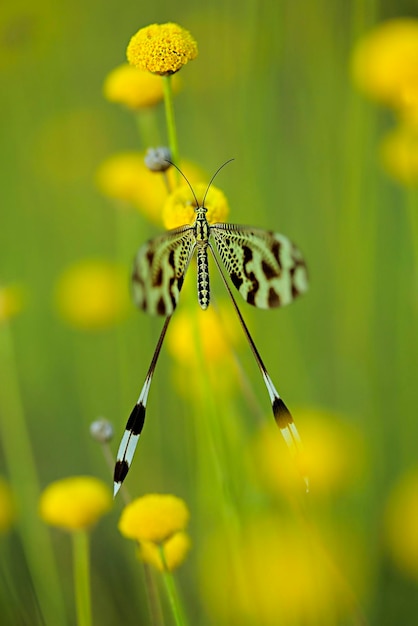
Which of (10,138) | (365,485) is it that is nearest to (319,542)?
(365,485)

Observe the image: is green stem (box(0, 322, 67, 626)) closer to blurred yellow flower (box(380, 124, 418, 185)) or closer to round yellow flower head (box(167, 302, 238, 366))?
round yellow flower head (box(167, 302, 238, 366))

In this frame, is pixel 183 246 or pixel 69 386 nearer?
pixel 183 246

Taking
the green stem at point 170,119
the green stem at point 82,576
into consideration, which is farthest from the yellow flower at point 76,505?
the green stem at point 170,119

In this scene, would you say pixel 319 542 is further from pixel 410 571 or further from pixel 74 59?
pixel 74 59

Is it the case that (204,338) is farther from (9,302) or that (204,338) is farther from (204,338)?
(9,302)

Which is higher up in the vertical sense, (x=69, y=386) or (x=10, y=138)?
(x=10, y=138)

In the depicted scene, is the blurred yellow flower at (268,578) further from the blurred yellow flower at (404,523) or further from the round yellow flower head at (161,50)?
the round yellow flower head at (161,50)

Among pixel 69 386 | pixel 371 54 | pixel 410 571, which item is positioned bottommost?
pixel 410 571

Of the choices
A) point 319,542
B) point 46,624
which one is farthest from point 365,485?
point 46,624
